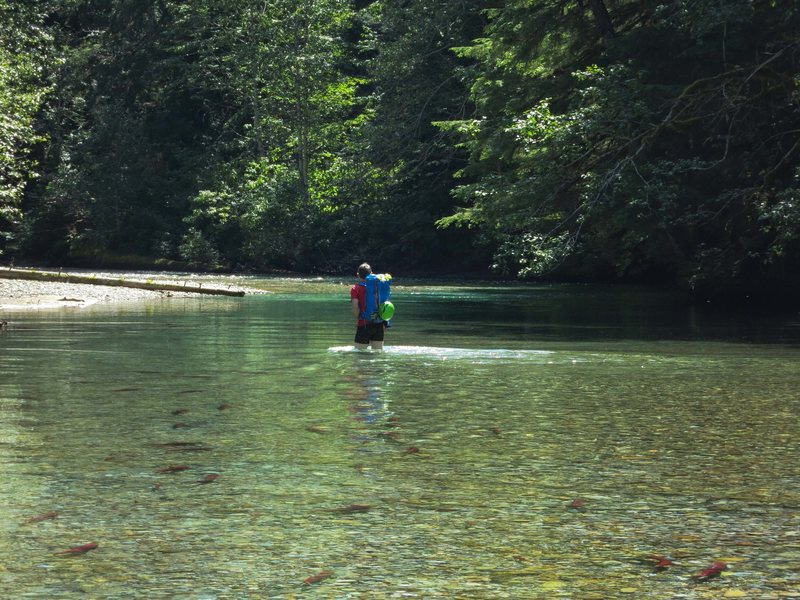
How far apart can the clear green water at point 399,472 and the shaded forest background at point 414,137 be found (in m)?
10.6

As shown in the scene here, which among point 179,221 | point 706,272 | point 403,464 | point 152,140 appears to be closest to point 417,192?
point 179,221

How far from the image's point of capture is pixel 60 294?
125 ft

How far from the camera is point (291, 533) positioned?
741 cm

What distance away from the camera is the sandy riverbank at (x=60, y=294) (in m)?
34.3

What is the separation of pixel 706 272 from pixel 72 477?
1016 inches

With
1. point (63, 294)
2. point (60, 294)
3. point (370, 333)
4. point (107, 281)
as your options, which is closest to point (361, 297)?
point (370, 333)

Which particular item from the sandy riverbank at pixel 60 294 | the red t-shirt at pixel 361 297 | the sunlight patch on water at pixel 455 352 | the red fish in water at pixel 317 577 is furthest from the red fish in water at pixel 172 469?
the sandy riverbank at pixel 60 294

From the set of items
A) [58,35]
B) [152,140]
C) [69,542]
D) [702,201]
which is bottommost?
[69,542]

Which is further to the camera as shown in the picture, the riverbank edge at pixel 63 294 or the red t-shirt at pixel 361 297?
the riverbank edge at pixel 63 294

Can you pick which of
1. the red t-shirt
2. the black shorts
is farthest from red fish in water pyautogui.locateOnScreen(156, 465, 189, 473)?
the black shorts

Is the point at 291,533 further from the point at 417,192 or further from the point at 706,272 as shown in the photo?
the point at 417,192

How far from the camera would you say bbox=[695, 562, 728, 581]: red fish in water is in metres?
6.46

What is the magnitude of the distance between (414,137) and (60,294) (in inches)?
754

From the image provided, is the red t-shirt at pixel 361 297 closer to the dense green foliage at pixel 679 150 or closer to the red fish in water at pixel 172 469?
the dense green foliage at pixel 679 150
